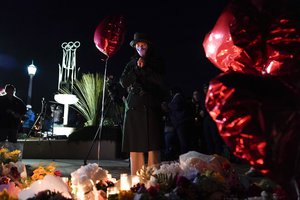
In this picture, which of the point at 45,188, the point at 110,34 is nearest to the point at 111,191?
the point at 45,188

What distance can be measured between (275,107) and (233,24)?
0.56 metres

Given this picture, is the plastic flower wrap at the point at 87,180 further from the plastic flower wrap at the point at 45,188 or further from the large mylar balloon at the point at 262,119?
the large mylar balloon at the point at 262,119

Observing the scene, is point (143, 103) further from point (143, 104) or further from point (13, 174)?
point (13, 174)

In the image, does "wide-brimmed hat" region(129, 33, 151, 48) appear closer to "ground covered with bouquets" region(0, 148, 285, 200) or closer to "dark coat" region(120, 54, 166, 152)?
"dark coat" region(120, 54, 166, 152)

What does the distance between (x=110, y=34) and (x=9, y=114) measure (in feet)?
9.66

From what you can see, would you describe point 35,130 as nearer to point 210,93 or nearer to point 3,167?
point 3,167

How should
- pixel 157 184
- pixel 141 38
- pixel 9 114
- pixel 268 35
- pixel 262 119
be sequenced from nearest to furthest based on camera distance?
pixel 262 119 → pixel 268 35 → pixel 157 184 → pixel 141 38 → pixel 9 114

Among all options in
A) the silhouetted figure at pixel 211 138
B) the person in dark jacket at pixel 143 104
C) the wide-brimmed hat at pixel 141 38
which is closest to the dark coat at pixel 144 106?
the person in dark jacket at pixel 143 104

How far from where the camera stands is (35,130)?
461 inches

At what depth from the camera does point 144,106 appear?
364cm

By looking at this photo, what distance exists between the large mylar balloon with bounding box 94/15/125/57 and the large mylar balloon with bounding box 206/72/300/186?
122 inches

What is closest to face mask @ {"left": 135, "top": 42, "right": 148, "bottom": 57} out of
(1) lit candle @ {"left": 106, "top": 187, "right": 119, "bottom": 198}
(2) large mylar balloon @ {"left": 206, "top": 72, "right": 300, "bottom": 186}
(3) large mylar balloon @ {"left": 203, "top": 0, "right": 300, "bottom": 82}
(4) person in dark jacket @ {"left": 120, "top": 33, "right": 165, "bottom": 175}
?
(4) person in dark jacket @ {"left": 120, "top": 33, "right": 165, "bottom": 175}

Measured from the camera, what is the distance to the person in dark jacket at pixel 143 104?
361 cm

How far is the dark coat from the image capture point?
142 inches
